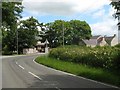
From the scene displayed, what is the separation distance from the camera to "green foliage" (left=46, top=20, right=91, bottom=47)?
113 meters

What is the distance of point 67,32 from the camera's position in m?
121

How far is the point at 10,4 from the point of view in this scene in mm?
32531

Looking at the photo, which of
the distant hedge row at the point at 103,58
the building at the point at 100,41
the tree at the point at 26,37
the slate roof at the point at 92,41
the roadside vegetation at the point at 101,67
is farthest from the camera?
the building at the point at 100,41

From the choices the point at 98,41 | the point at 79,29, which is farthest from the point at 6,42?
the point at 98,41

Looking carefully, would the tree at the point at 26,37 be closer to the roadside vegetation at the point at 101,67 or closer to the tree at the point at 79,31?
the tree at the point at 79,31

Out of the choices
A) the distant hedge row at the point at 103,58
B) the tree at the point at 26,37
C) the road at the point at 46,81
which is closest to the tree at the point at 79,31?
the tree at the point at 26,37

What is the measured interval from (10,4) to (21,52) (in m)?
65.7

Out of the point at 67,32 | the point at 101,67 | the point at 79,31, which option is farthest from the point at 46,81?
the point at 79,31

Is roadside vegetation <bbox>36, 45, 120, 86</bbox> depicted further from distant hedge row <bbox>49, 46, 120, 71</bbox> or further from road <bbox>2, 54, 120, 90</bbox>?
road <bbox>2, 54, 120, 90</bbox>

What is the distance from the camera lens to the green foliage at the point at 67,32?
11292 cm

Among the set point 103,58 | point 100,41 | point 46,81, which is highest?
point 100,41

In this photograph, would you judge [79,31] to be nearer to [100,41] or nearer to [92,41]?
[92,41]

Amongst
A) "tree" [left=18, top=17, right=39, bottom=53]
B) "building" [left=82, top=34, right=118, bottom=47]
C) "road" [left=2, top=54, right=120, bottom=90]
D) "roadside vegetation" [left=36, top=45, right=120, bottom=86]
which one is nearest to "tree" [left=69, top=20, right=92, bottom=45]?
"building" [left=82, top=34, right=118, bottom=47]

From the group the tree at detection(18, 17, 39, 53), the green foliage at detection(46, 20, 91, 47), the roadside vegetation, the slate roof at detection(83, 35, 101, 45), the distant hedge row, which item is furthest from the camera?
the slate roof at detection(83, 35, 101, 45)
